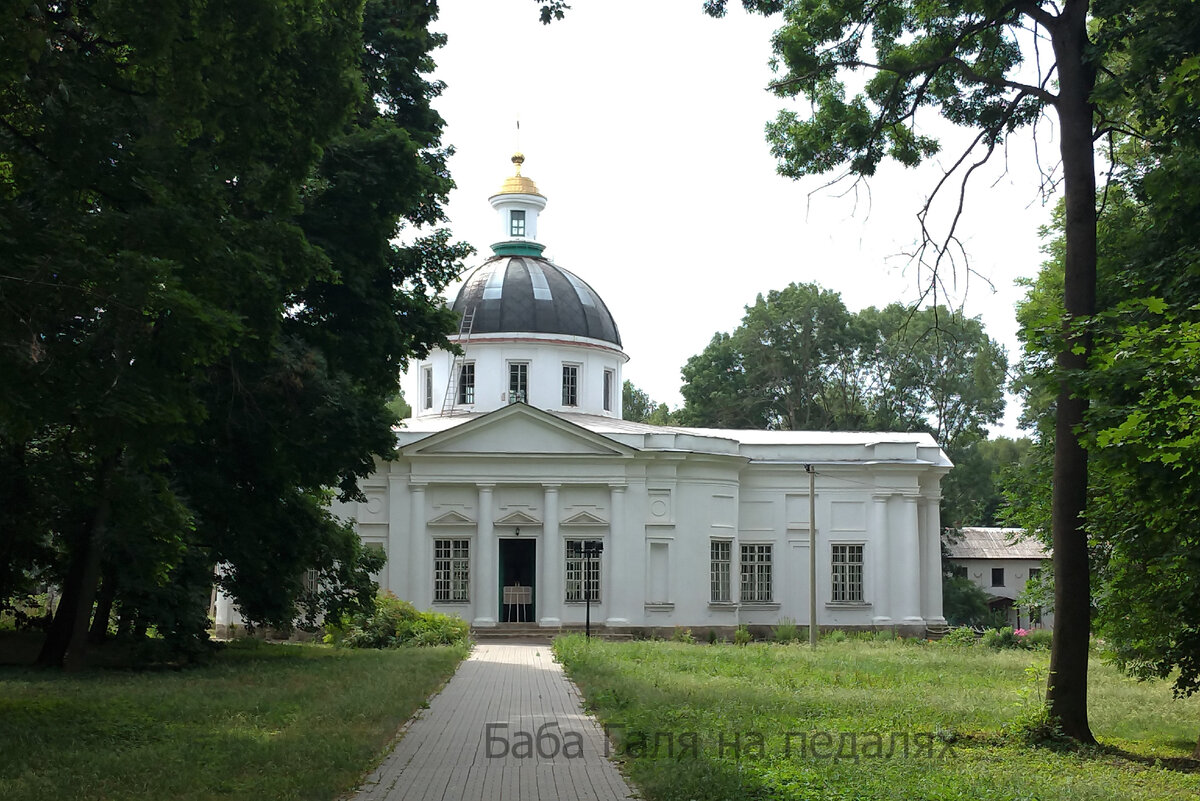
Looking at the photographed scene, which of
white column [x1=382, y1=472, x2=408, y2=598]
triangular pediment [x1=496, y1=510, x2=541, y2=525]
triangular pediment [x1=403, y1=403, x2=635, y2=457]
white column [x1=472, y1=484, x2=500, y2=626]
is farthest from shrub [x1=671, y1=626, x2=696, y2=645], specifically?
white column [x1=382, y1=472, x2=408, y2=598]

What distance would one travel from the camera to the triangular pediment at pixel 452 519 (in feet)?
126

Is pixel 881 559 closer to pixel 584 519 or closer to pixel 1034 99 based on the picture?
pixel 584 519

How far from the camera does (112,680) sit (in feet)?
62.5

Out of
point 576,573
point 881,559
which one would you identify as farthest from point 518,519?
point 881,559

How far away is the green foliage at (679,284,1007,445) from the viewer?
64.8 m

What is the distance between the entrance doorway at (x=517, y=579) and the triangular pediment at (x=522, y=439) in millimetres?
2916

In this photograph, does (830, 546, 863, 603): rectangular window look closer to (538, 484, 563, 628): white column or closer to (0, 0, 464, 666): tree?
(538, 484, 563, 628): white column

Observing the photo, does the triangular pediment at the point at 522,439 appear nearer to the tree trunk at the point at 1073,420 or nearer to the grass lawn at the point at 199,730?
the grass lawn at the point at 199,730

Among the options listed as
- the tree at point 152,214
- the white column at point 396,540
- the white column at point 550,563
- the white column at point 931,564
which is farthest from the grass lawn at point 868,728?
the white column at point 931,564

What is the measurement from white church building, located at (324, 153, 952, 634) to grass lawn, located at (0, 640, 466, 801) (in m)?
16.6

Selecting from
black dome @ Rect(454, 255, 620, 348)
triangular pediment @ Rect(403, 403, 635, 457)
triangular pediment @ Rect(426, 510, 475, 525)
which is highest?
black dome @ Rect(454, 255, 620, 348)

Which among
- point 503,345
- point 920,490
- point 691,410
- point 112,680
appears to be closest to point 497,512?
point 503,345

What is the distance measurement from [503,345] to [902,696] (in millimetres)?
26642

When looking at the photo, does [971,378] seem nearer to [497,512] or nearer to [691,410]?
[691,410]
